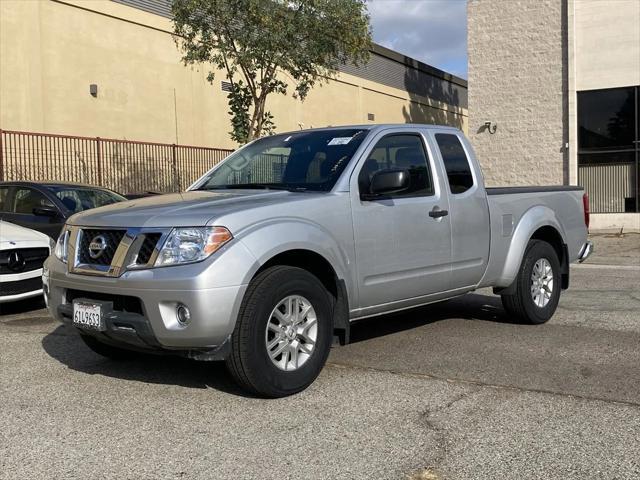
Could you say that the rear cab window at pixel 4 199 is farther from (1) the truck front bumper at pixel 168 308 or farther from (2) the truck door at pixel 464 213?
(2) the truck door at pixel 464 213

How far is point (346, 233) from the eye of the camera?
5.11 meters

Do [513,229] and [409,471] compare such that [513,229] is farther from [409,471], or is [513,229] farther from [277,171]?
[409,471]

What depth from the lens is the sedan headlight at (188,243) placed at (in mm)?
4336

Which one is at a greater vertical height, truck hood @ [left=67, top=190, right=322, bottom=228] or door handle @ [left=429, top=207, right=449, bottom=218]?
truck hood @ [left=67, top=190, right=322, bottom=228]

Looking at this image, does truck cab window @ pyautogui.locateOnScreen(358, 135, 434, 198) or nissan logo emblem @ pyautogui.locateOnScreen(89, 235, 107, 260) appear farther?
truck cab window @ pyautogui.locateOnScreen(358, 135, 434, 198)

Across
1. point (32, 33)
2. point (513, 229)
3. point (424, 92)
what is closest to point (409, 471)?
point (513, 229)

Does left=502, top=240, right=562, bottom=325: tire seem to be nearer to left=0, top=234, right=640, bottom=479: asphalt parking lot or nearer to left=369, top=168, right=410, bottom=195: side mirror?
left=0, top=234, right=640, bottom=479: asphalt parking lot

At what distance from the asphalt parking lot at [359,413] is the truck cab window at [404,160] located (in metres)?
1.41

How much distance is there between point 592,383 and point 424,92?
3600cm

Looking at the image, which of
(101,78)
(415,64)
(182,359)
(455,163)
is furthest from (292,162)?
(415,64)

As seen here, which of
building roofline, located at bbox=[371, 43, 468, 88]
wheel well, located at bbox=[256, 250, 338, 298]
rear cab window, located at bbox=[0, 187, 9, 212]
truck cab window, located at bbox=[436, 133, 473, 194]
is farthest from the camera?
building roofline, located at bbox=[371, 43, 468, 88]

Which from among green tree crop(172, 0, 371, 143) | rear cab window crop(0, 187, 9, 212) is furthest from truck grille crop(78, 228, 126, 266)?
green tree crop(172, 0, 371, 143)

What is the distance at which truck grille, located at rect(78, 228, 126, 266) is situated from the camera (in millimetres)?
4637

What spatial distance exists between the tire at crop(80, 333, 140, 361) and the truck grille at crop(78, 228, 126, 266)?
0.95 m
